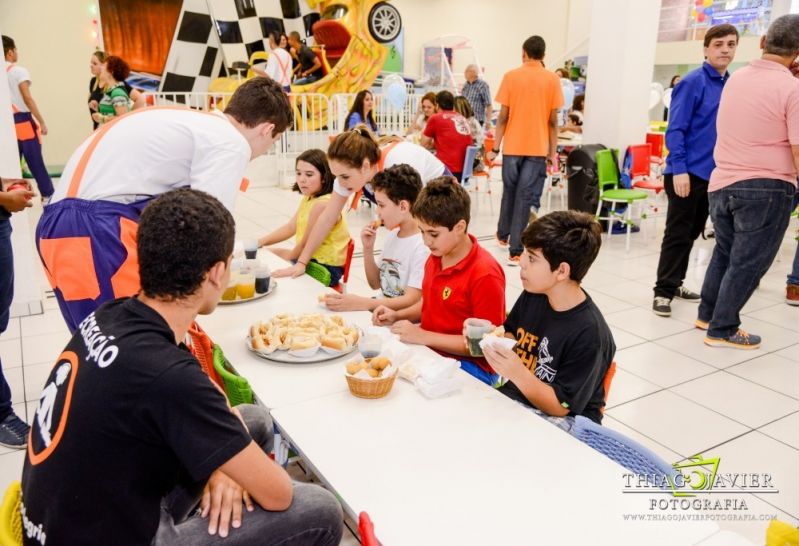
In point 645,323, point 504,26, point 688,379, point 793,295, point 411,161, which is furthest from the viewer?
point 504,26

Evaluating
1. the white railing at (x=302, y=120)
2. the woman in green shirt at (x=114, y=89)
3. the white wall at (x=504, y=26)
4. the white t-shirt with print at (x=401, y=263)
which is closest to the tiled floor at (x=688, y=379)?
the white t-shirt with print at (x=401, y=263)

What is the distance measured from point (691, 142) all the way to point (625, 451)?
3188 millimetres

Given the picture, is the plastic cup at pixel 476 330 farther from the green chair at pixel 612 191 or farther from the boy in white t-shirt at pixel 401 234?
the green chair at pixel 612 191

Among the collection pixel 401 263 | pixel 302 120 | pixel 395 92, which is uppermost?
pixel 395 92

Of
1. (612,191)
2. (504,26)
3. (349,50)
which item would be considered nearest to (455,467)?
(612,191)

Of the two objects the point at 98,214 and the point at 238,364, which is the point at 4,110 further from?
the point at 238,364

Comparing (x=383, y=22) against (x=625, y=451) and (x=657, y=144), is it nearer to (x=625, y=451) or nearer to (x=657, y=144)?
(x=657, y=144)

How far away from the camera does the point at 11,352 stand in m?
3.60

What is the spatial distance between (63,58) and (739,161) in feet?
33.9

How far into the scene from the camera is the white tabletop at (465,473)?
1.21 meters

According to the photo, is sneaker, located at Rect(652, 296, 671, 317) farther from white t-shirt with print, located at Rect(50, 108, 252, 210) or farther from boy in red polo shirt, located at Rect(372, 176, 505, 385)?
white t-shirt with print, located at Rect(50, 108, 252, 210)

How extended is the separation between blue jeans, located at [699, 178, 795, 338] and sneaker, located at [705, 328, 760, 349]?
0.03 meters

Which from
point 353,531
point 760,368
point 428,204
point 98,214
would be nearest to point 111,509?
point 98,214

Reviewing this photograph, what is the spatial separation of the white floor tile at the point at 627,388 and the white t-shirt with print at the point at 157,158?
216cm
